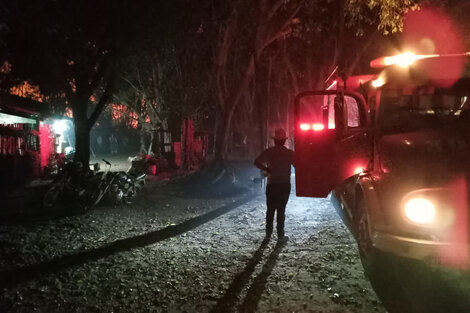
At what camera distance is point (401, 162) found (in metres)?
4.45

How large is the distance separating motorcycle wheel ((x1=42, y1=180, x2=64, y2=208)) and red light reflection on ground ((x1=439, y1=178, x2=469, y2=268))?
29.0ft

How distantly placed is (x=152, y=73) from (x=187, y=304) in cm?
2107

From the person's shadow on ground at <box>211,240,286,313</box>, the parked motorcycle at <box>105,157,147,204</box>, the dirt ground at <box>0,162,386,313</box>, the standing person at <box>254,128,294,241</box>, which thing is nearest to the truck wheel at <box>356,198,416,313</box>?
the dirt ground at <box>0,162,386,313</box>

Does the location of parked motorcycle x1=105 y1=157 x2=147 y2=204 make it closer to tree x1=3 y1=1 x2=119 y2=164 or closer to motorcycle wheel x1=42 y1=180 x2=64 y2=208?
motorcycle wheel x1=42 y1=180 x2=64 y2=208

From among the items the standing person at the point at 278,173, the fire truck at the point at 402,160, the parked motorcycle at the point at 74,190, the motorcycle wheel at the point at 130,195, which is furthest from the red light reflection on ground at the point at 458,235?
the motorcycle wheel at the point at 130,195

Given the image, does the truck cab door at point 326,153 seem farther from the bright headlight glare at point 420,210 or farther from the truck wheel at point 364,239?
the bright headlight glare at point 420,210

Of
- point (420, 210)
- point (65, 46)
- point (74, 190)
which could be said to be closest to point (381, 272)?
point (420, 210)

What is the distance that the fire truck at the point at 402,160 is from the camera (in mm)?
3951

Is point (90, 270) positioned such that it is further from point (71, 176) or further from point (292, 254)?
point (71, 176)

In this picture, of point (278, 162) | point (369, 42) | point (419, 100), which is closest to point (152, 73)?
point (369, 42)

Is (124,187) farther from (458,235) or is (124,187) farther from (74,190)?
(458,235)

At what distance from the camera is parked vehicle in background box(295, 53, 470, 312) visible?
395cm

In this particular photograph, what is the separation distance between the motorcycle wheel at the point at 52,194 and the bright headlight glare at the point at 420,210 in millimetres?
8515

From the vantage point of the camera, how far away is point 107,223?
8.34m
